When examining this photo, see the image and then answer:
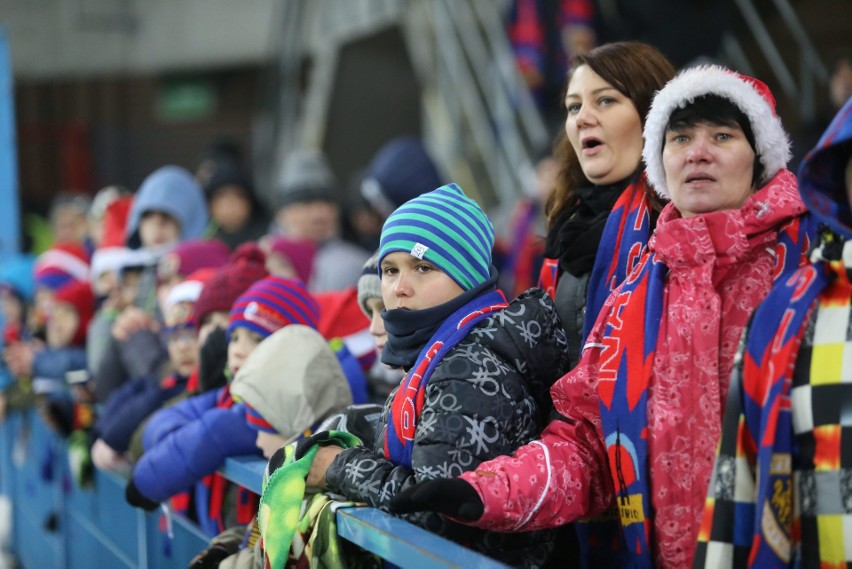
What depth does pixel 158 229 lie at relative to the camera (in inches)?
225

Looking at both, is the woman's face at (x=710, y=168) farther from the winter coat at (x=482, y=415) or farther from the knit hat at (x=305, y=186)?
the knit hat at (x=305, y=186)

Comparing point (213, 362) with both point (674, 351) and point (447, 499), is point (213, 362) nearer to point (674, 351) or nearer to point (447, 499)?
point (447, 499)

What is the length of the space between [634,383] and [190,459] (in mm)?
1476

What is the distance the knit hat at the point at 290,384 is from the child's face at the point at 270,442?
1 centimetres

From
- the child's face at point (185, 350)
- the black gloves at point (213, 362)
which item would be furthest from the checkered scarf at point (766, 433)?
the child's face at point (185, 350)

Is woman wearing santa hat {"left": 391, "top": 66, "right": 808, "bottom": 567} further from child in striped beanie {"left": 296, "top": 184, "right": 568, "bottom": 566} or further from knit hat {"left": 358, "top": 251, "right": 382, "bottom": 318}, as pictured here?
knit hat {"left": 358, "top": 251, "right": 382, "bottom": 318}

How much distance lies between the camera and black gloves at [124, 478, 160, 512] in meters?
3.43

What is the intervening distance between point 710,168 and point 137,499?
79.3 inches

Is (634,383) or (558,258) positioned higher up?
(558,258)

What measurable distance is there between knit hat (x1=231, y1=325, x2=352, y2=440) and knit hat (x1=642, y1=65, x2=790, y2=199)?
120 cm

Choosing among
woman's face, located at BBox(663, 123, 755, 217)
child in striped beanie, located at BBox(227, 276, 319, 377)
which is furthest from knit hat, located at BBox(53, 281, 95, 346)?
woman's face, located at BBox(663, 123, 755, 217)

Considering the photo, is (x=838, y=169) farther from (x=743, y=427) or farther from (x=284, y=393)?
(x=284, y=393)

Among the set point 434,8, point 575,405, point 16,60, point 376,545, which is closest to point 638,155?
point 575,405

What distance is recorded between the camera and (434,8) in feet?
29.2
